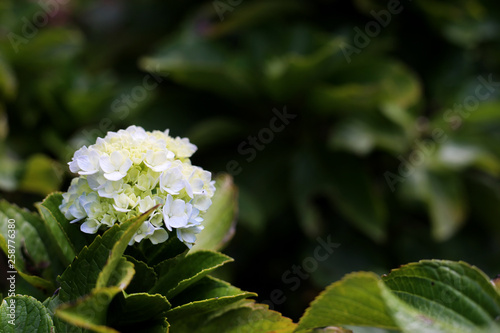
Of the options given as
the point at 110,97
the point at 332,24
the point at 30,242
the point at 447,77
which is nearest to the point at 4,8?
the point at 110,97

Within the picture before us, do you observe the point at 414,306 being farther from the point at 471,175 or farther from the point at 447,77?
the point at 447,77

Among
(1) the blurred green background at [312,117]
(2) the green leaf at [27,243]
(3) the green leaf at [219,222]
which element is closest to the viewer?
(2) the green leaf at [27,243]

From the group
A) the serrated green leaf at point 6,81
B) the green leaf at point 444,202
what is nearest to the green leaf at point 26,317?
the serrated green leaf at point 6,81

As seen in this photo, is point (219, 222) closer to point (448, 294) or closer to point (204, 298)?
point (204, 298)

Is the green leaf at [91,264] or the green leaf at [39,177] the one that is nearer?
the green leaf at [91,264]

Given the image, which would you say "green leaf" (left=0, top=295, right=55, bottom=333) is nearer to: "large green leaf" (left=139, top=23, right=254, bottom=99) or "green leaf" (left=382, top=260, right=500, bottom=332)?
"green leaf" (left=382, top=260, right=500, bottom=332)

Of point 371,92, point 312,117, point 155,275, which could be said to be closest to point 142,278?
point 155,275

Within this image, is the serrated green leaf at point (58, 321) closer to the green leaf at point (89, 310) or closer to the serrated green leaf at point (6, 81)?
the green leaf at point (89, 310)
